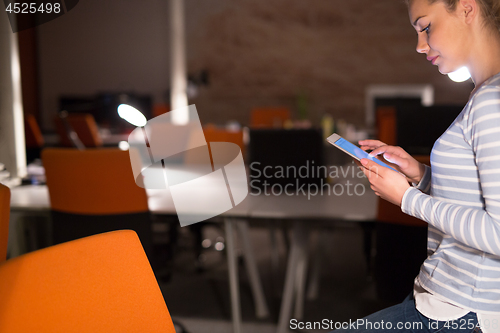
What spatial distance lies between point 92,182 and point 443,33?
1.35 meters

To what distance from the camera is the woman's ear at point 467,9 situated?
2.83ft

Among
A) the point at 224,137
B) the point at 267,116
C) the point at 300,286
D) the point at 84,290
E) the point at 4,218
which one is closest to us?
the point at 84,290

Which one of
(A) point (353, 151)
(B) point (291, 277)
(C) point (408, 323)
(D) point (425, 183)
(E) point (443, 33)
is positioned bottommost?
(B) point (291, 277)

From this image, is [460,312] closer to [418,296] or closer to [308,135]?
[418,296]

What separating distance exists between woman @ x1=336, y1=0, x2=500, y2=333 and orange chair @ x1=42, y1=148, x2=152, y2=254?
42.8 inches

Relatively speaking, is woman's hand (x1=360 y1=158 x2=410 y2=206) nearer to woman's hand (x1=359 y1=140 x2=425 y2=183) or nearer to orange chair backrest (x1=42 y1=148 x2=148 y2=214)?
woman's hand (x1=359 y1=140 x2=425 y2=183)

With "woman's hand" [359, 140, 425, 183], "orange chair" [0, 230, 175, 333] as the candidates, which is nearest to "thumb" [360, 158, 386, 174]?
"woman's hand" [359, 140, 425, 183]

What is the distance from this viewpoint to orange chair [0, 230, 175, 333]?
650 mm

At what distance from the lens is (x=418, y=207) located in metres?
0.86

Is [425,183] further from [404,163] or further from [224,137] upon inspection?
[224,137]

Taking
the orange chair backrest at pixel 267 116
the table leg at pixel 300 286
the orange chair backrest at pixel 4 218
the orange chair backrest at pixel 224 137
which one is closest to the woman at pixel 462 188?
the orange chair backrest at pixel 4 218

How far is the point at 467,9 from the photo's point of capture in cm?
87

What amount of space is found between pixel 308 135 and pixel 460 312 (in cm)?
134

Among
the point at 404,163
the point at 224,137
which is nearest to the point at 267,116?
the point at 224,137
